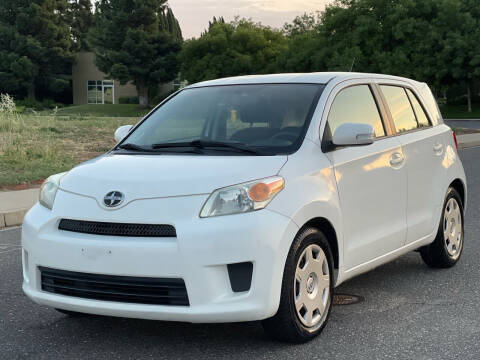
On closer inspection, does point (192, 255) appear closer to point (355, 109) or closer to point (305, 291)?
point (305, 291)

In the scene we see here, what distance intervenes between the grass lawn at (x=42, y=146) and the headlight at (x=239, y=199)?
10.3m

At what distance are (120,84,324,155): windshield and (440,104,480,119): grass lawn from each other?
4741 cm

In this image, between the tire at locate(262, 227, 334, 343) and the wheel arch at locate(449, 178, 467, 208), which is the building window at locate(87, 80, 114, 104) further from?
the tire at locate(262, 227, 334, 343)

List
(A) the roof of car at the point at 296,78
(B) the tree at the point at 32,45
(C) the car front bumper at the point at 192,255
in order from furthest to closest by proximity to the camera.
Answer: (B) the tree at the point at 32,45 → (A) the roof of car at the point at 296,78 → (C) the car front bumper at the point at 192,255

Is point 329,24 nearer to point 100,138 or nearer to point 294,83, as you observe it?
point 100,138

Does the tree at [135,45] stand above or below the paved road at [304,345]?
above

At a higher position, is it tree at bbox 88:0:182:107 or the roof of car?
tree at bbox 88:0:182:107

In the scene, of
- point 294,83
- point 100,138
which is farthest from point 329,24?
point 294,83

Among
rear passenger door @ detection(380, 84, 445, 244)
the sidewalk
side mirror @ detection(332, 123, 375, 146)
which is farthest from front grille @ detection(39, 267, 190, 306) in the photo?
the sidewalk

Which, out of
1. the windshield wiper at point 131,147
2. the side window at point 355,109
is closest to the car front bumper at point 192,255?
the windshield wiper at point 131,147

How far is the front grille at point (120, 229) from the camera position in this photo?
4184 millimetres

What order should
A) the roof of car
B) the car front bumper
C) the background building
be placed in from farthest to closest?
the background building → the roof of car → the car front bumper

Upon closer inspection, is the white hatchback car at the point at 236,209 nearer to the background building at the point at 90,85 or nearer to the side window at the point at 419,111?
the side window at the point at 419,111

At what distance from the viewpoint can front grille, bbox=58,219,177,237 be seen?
13.7 feet
